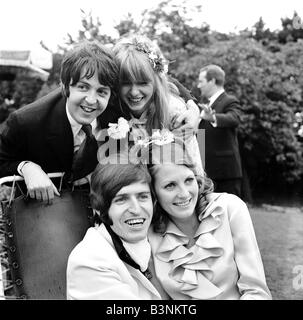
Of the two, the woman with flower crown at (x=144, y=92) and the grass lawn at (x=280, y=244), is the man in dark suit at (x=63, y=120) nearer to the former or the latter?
the woman with flower crown at (x=144, y=92)

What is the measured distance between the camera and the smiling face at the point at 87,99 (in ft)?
6.30

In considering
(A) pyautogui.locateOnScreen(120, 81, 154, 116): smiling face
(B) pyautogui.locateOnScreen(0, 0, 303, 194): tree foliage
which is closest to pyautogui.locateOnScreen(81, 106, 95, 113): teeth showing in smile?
(A) pyautogui.locateOnScreen(120, 81, 154, 116): smiling face

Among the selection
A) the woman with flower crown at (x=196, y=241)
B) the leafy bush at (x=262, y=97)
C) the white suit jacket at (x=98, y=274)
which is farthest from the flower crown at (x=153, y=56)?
the leafy bush at (x=262, y=97)

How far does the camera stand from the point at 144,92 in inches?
83.8

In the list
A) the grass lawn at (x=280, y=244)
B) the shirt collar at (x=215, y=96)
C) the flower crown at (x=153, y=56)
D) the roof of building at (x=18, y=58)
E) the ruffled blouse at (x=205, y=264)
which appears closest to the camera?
the ruffled blouse at (x=205, y=264)

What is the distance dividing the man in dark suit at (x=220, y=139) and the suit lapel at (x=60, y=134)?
251cm

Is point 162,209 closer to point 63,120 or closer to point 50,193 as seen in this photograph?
point 50,193

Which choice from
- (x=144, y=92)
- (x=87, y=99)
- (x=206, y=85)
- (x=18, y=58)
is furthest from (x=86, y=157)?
(x=206, y=85)

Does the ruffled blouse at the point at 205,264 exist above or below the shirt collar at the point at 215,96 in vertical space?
below

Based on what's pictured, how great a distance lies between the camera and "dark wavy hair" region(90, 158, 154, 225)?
1.75 meters

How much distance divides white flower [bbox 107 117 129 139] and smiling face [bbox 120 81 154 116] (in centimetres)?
17
